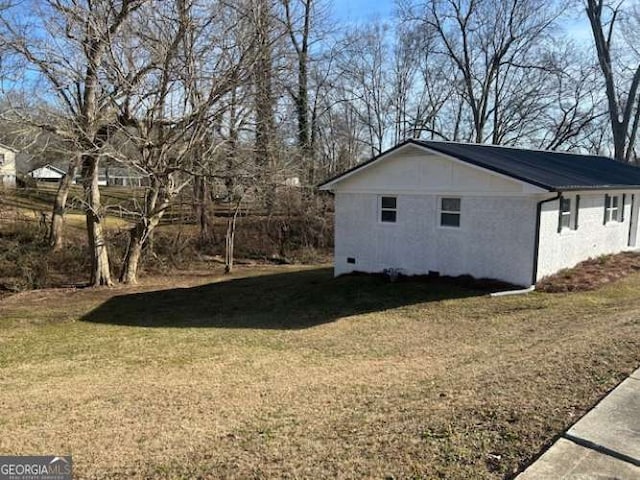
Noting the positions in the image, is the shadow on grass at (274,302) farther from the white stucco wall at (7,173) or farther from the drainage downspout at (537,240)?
the white stucco wall at (7,173)

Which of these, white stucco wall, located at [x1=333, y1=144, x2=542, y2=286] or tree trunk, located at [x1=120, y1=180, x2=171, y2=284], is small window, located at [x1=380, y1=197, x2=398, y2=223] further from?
tree trunk, located at [x1=120, y1=180, x2=171, y2=284]

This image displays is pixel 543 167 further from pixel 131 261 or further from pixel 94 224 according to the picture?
pixel 94 224

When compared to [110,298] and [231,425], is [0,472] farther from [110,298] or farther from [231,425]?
[110,298]

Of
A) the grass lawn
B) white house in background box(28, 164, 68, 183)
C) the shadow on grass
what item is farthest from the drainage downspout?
white house in background box(28, 164, 68, 183)

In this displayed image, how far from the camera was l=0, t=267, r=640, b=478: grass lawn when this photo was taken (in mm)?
3627

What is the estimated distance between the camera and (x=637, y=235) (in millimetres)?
17203

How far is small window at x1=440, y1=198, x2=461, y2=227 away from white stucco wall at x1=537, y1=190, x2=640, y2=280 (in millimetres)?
2092

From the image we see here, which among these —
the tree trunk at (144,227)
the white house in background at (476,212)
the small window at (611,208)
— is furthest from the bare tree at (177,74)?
the small window at (611,208)

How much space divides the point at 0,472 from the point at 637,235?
19.2m

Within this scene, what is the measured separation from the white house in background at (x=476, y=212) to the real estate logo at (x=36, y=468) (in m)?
10.2

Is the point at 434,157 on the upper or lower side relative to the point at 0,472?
upper

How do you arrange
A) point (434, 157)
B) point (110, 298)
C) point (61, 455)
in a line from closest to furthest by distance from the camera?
point (61, 455)
point (434, 157)
point (110, 298)

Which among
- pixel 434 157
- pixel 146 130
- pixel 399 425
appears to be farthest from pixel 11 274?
pixel 399 425

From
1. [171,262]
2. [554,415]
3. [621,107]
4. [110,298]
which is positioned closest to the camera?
[554,415]
